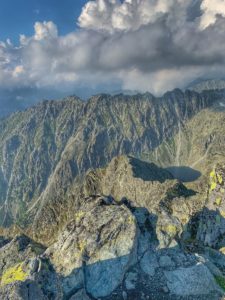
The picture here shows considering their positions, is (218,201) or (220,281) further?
(218,201)

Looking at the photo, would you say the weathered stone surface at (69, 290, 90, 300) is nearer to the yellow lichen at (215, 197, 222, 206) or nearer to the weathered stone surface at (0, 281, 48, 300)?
the weathered stone surface at (0, 281, 48, 300)

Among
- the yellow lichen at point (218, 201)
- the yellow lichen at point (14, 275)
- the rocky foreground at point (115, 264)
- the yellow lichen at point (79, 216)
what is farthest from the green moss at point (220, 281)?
the yellow lichen at point (218, 201)

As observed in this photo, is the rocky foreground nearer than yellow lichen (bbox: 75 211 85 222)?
Yes

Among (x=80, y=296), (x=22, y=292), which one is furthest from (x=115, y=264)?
(x=22, y=292)

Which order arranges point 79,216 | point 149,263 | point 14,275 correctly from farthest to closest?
point 79,216, point 149,263, point 14,275

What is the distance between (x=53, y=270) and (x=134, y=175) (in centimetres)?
15491

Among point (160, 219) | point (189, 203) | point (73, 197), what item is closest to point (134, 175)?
point (73, 197)

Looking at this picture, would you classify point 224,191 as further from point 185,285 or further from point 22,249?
point 185,285

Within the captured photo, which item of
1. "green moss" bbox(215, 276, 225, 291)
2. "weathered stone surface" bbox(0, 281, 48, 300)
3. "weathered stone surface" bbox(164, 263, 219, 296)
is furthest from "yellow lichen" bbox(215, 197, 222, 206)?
"weathered stone surface" bbox(0, 281, 48, 300)

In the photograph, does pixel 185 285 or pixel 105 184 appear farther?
pixel 105 184

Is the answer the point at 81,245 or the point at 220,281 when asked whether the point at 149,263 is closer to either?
the point at 81,245

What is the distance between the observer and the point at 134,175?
18562 centimetres

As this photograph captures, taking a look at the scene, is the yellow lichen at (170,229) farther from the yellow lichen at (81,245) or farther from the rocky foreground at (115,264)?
the yellow lichen at (81,245)

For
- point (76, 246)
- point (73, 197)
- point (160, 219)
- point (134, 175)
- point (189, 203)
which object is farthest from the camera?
point (134, 175)
